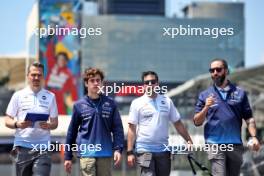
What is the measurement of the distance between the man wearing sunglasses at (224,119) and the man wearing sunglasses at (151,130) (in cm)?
39

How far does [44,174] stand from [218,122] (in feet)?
6.92

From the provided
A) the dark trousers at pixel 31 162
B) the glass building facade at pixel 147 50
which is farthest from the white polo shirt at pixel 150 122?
the glass building facade at pixel 147 50

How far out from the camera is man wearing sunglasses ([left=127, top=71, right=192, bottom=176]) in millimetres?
8758

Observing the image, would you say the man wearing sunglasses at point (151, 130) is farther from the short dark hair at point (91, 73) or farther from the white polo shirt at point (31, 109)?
the white polo shirt at point (31, 109)

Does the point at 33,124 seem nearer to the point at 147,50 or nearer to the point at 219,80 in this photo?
the point at 219,80

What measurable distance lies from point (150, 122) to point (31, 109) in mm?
1427

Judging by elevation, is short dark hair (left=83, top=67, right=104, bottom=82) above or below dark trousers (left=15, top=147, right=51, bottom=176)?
above

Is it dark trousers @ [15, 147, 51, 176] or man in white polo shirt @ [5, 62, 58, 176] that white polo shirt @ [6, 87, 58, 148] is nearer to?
man in white polo shirt @ [5, 62, 58, 176]

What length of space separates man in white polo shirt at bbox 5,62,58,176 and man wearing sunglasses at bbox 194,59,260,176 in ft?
5.68

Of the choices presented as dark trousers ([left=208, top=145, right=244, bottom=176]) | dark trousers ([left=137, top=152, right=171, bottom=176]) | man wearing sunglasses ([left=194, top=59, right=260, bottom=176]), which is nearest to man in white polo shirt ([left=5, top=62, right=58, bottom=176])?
dark trousers ([left=137, top=152, right=171, bottom=176])

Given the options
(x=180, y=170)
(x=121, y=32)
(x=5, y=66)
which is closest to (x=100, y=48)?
(x=121, y=32)

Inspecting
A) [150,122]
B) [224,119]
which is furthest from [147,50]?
[224,119]

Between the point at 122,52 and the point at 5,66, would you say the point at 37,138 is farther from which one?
the point at 122,52

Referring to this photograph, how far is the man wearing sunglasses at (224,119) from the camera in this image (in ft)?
28.1
